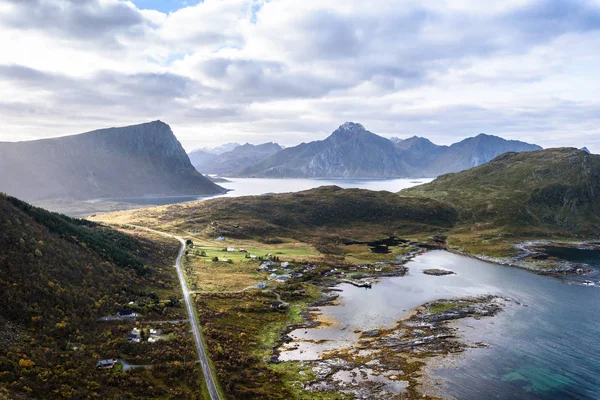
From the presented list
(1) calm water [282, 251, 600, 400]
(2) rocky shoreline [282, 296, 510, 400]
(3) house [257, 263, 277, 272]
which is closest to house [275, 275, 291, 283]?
(3) house [257, 263, 277, 272]

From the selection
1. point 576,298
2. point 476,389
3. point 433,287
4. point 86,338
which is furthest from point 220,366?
point 576,298

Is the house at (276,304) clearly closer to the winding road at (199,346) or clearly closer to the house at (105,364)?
the winding road at (199,346)

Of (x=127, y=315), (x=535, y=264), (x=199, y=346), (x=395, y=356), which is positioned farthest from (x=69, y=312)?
(x=535, y=264)

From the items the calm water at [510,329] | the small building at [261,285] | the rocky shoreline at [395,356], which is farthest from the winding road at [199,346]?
the small building at [261,285]

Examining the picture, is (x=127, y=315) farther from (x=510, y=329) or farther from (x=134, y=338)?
(x=510, y=329)

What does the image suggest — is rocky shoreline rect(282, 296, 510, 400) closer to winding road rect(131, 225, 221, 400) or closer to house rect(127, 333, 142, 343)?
winding road rect(131, 225, 221, 400)

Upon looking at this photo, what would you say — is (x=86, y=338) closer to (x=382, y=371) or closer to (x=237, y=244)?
(x=382, y=371)

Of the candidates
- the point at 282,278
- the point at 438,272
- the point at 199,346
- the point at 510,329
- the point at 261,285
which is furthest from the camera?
the point at 438,272
